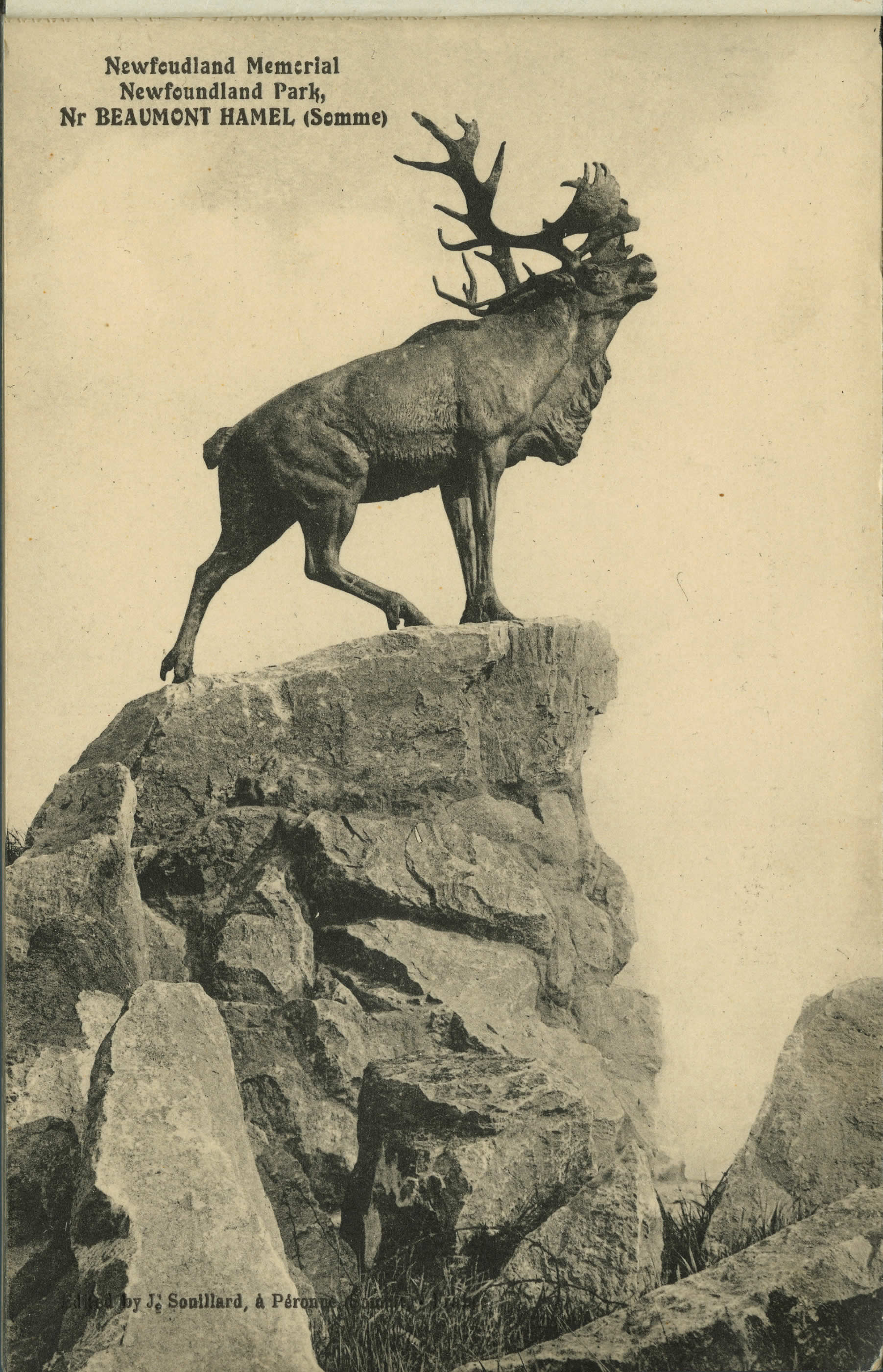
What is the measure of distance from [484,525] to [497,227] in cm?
172

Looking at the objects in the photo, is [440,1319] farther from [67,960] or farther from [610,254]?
[610,254]

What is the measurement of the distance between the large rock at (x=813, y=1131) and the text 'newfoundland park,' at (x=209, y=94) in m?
5.23

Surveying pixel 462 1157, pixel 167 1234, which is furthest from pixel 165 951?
pixel 462 1157

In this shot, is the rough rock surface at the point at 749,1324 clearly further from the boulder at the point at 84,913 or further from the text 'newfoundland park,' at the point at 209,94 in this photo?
the text 'newfoundland park,' at the point at 209,94

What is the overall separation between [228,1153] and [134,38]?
18.1ft

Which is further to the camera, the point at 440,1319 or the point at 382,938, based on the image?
the point at 382,938

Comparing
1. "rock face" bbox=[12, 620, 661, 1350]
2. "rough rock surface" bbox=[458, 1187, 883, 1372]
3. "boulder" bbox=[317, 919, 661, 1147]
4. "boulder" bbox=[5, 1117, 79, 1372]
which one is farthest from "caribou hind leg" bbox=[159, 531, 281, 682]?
"rough rock surface" bbox=[458, 1187, 883, 1372]

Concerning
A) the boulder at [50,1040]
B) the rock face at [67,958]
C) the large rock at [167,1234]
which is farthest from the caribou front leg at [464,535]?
the large rock at [167,1234]

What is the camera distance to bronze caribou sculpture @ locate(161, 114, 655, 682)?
8844 millimetres

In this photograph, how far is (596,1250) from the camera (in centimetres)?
705

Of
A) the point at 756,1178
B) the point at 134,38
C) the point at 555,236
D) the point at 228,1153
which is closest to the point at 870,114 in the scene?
the point at 555,236

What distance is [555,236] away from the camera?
9.32 metres

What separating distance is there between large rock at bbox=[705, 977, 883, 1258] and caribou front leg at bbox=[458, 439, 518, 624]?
264 centimetres

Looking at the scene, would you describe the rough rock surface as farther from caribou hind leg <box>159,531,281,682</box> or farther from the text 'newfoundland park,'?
the text 'newfoundland park,'
